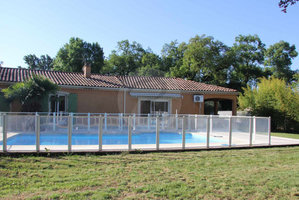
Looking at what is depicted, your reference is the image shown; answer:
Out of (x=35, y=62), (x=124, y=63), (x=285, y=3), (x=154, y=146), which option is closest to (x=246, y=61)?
(x=124, y=63)

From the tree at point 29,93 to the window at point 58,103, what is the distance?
79.7 inches

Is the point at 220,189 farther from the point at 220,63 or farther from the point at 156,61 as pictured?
the point at 156,61

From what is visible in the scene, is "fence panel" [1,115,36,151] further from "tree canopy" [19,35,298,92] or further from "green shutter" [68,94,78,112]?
"tree canopy" [19,35,298,92]

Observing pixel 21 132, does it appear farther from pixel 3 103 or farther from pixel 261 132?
pixel 261 132

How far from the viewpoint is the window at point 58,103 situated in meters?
16.9

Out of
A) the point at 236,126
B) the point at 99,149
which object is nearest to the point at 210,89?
the point at 236,126

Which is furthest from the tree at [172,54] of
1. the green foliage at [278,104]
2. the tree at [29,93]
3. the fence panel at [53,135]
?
the fence panel at [53,135]

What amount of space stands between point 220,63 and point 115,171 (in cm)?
3339

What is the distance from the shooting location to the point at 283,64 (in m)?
38.3

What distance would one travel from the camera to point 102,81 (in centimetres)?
1920

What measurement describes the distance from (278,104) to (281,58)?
23042 mm

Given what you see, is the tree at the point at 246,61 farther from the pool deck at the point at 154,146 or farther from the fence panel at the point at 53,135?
the fence panel at the point at 53,135

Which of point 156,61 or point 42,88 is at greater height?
point 156,61

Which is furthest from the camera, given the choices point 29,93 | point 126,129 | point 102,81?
point 102,81
